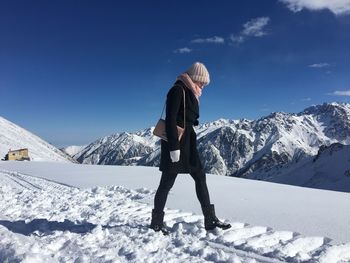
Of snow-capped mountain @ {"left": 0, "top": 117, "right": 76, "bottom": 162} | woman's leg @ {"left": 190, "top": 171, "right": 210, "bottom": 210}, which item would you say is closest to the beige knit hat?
woman's leg @ {"left": 190, "top": 171, "right": 210, "bottom": 210}

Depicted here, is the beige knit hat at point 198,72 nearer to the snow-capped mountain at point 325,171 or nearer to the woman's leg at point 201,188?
the woman's leg at point 201,188

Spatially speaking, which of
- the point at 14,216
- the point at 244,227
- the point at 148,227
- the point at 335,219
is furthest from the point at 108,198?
the point at 335,219

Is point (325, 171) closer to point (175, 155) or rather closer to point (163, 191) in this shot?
point (163, 191)

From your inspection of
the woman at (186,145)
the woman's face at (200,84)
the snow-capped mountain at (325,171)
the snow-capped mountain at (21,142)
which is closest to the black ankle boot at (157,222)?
the woman at (186,145)

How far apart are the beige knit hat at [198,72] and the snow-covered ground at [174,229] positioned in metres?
2.09

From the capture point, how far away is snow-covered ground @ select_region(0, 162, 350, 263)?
480cm

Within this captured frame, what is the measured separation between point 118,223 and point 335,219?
129 inches

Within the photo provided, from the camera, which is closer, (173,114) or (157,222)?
(173,114)

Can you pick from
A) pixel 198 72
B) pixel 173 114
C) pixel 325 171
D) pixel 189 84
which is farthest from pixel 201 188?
pixel 325 171

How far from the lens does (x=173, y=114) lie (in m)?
5.70

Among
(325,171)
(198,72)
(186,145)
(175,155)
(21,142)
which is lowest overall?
(175,155)

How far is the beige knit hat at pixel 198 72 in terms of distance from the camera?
19.6 feet

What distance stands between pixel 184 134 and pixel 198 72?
888 millimetres

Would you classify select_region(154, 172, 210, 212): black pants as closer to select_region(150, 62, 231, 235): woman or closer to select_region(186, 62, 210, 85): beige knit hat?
select_region(150, 62, 231, 235): woman
